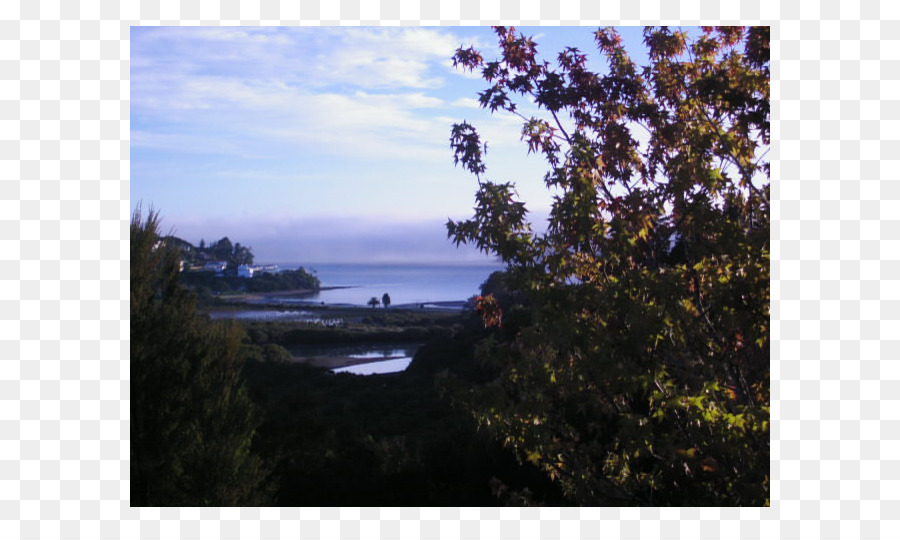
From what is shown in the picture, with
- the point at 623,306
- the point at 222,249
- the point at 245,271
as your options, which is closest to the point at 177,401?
the point at 222,249

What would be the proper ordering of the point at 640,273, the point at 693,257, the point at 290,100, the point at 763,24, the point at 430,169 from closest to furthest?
the point at 640,273 → the point at 693,257 → the point at 763,24 → the point at 430,169 → the point at 290,100

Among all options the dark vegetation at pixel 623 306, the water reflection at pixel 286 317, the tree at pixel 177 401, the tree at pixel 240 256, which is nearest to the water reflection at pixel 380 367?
the water reflection at pixel 286 317

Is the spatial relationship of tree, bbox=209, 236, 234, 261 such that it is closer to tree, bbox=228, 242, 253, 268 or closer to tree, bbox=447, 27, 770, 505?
tree, bbox=228, 242, 253, 268

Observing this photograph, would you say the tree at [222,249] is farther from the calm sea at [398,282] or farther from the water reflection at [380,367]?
the water reflection at [380,367]

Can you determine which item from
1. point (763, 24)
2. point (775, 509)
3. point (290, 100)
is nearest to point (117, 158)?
point (290, 100)

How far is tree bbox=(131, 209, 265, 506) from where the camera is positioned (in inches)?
220

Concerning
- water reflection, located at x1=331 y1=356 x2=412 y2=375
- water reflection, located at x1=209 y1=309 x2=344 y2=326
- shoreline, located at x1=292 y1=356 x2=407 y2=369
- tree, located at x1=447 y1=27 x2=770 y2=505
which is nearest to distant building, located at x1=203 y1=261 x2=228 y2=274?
water reflection, located at x1=209 y1=309 x2=344 y2=326

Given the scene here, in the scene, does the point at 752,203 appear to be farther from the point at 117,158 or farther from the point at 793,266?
the point at 117,158

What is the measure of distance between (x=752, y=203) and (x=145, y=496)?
→ 16.4ft

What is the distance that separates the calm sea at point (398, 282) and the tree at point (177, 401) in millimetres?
2168

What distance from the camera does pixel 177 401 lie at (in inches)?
229

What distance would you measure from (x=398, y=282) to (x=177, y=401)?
409 centimetres

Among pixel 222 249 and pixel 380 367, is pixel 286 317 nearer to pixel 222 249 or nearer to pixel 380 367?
pixel 380 367

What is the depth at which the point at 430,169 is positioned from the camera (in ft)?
17.9
